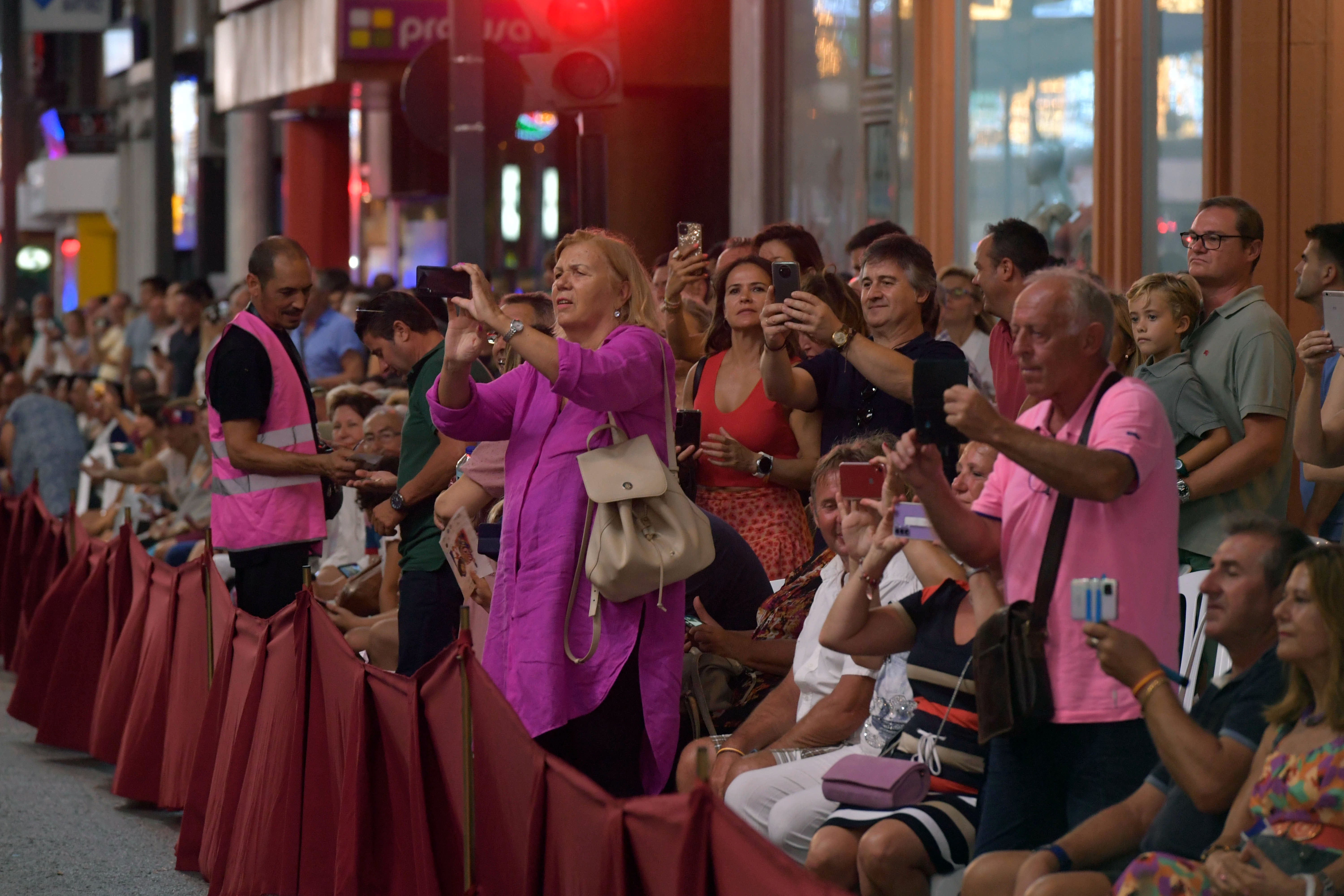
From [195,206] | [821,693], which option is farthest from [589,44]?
[195,206]

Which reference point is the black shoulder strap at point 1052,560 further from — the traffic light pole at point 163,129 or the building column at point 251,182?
the building column at point 251,182

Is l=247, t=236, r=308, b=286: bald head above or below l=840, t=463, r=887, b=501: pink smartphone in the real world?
above

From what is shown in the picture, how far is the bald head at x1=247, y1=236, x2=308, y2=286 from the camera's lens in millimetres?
7434

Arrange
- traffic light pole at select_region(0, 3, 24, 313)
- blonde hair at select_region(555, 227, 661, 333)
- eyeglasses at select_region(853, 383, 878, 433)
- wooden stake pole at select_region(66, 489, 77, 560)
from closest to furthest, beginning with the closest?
1. blonde hair at select_region(555, 227, 661, 333)
2. eyeglasses at select_region(853, 383, 878, 433)
3. wooden stake pole at select_region(66, 489, 77, 560)
4. traffic light pole at select_region(0, 3, 24, 313)

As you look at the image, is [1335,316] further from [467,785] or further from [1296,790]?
[467,785]

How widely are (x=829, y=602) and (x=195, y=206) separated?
99.8ft

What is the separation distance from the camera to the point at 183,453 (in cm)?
1323

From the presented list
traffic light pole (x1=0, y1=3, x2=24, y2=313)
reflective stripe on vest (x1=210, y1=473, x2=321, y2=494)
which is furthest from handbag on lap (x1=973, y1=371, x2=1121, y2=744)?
traffic light pole (x1=0, y1=3, x2=24, y2=313)

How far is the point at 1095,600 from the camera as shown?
12.4 ft

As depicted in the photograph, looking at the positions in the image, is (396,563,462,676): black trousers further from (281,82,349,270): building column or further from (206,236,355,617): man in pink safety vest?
(281,82,349,270): building column

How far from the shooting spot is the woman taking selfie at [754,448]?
6.82 metres

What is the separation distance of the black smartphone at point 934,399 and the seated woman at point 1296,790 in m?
0.79

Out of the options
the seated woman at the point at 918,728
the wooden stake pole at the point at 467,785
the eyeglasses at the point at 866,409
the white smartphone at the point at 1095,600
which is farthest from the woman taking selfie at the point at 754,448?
the white smartphone at the point at 1095,600

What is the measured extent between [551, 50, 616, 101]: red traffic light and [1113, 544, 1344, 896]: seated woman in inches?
233
